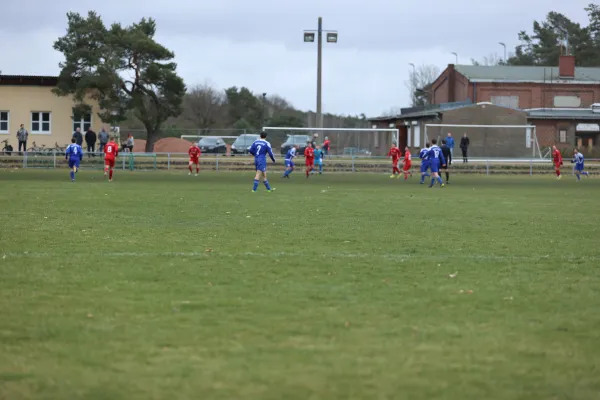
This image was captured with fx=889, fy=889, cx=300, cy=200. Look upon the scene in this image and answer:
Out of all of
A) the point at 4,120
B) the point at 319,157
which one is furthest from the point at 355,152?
the point at 4,120

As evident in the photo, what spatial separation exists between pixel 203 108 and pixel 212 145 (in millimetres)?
32003

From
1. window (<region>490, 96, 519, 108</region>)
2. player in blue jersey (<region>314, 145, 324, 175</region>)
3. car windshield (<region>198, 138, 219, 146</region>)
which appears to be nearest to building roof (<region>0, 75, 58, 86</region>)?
car windshield (<region>198, 138, 219, 146</region>)

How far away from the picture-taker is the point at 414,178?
41.8m

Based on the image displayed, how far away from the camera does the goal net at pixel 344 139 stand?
166 ft

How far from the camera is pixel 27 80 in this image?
2228 inches

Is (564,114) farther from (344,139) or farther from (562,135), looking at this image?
(344,139)

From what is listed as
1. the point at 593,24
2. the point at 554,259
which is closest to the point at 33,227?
the point at 554,259

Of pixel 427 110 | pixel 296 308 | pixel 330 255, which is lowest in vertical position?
pixel 296 308

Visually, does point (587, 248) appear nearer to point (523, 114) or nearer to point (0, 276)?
point (0, 276)

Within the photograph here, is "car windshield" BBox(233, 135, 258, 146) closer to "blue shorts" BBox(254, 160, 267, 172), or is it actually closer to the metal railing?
the metal railing

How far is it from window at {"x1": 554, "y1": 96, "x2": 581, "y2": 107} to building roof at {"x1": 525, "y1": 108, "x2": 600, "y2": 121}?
2925 millimetres

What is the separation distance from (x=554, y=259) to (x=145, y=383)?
7.68 metres

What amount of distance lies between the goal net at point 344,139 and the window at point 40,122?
15.4 meters

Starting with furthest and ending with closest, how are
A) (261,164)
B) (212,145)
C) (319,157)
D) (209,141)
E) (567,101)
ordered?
1. (567,101)
2. (209,141)
3. (212,145)
4. (319,157)
5. (261,164)
